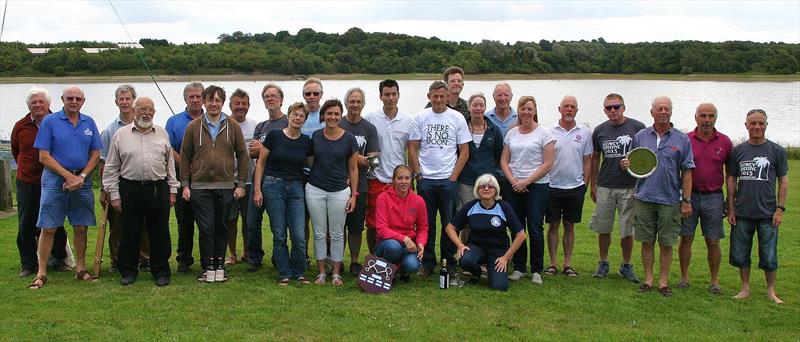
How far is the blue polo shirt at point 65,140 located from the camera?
7.13 m

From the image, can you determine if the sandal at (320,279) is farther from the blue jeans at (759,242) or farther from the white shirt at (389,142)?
the blue jeans at (759,242)

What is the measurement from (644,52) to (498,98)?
6126 cm

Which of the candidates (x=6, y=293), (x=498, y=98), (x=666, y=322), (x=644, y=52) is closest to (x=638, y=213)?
(x=666, y=322)

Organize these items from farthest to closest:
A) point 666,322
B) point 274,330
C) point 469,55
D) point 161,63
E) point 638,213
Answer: point 469,55
point 161,63
point 638,213
point 666,322
point 274,330

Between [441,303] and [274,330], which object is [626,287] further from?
[274,330]

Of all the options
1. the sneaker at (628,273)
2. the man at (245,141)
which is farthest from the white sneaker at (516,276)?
the man at (245,141)

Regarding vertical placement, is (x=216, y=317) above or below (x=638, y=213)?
below

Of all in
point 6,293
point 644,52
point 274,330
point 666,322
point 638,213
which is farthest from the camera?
point 644,52

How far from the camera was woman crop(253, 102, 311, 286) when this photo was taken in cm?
728

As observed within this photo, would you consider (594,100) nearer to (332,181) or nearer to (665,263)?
(665,263)

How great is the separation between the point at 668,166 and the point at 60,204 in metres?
5.75

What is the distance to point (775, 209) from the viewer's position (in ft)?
23.2

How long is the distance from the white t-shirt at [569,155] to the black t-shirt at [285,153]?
2552 mm

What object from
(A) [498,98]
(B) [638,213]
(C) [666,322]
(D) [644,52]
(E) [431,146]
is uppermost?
(D) [644,52]
